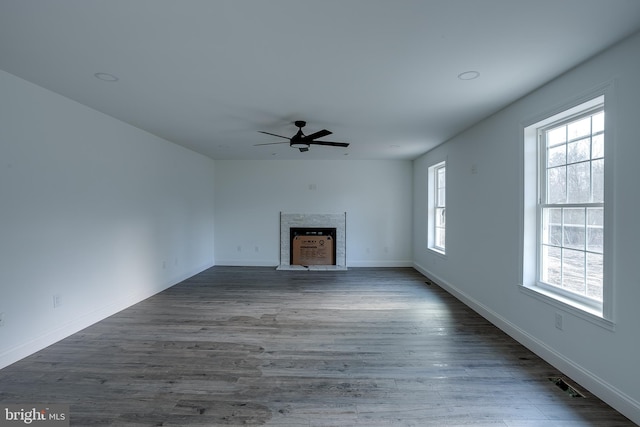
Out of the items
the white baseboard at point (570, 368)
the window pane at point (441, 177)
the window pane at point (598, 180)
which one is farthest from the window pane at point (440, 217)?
the window pane at point (598, 180)


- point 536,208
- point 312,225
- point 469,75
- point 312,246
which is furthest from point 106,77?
point 312,246

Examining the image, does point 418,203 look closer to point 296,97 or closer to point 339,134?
point 339,134

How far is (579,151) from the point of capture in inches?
95.7

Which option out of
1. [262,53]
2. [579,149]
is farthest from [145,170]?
[579,149]

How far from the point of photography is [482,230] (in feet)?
12.2

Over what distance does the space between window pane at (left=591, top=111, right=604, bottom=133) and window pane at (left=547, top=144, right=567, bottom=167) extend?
0.30 m

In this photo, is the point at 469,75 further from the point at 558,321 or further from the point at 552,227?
the point at 558,321

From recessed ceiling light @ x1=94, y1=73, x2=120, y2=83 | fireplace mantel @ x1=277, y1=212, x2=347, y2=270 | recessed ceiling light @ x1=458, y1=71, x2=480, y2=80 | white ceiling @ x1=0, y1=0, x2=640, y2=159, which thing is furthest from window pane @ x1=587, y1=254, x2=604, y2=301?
fireplace mantel @ x1=277, y1=212, x2=347, y2=270

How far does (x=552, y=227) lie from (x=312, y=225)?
15.3ft

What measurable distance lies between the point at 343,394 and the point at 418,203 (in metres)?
4.91

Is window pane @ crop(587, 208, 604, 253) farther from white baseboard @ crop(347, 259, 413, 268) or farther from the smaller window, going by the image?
white baseboard @ crop(347, 259, 413, 268)

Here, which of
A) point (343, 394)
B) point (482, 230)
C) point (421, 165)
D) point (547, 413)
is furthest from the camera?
point (421, 165)

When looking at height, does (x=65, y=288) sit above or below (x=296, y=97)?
below

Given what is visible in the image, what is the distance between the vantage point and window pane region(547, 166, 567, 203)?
2.61 metres
